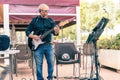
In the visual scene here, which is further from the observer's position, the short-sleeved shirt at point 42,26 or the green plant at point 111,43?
the green plant at point 111,43

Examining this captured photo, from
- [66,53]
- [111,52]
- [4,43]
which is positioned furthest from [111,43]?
[4,43]

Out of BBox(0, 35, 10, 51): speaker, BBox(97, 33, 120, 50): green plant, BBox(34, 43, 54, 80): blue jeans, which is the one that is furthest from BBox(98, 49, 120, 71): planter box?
BBox(0, 35, 10, 51): speaker

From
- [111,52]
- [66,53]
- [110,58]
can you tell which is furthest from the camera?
[110,58]

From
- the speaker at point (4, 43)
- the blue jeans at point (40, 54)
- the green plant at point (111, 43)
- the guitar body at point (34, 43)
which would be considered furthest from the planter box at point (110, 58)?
the speaker at point (4, 43)

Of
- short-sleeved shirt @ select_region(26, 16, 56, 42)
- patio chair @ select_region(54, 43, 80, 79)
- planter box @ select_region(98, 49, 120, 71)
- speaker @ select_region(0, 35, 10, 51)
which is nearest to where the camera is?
speaker @ select_region(0, 35, 10, 51)

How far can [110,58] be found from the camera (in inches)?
349

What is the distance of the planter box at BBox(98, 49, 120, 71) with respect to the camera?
27.3ft

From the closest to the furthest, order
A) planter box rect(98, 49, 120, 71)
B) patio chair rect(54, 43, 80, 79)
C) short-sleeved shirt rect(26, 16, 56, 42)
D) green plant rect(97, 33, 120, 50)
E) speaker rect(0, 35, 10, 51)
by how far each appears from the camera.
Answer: speaker rect(0, 35, 10, 51), short-sleeved shirt rect(26, 16, 56, 42), patio chair rect(54, 43, 80, 79), planter box rect(98, 49, 120, 71), green plant rect(97, 33, 120, 50)

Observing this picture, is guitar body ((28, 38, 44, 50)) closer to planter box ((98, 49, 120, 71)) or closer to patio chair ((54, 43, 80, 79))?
patio chair ((54, 43, 80, 79))

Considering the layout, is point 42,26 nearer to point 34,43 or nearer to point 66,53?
point 34,43

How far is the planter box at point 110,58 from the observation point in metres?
8.34

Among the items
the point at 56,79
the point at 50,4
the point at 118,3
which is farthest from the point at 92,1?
the point at 56,79

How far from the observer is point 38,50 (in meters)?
5.83

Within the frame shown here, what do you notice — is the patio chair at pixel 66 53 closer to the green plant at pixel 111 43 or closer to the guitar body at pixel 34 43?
the guitar body at pixel 34 43
